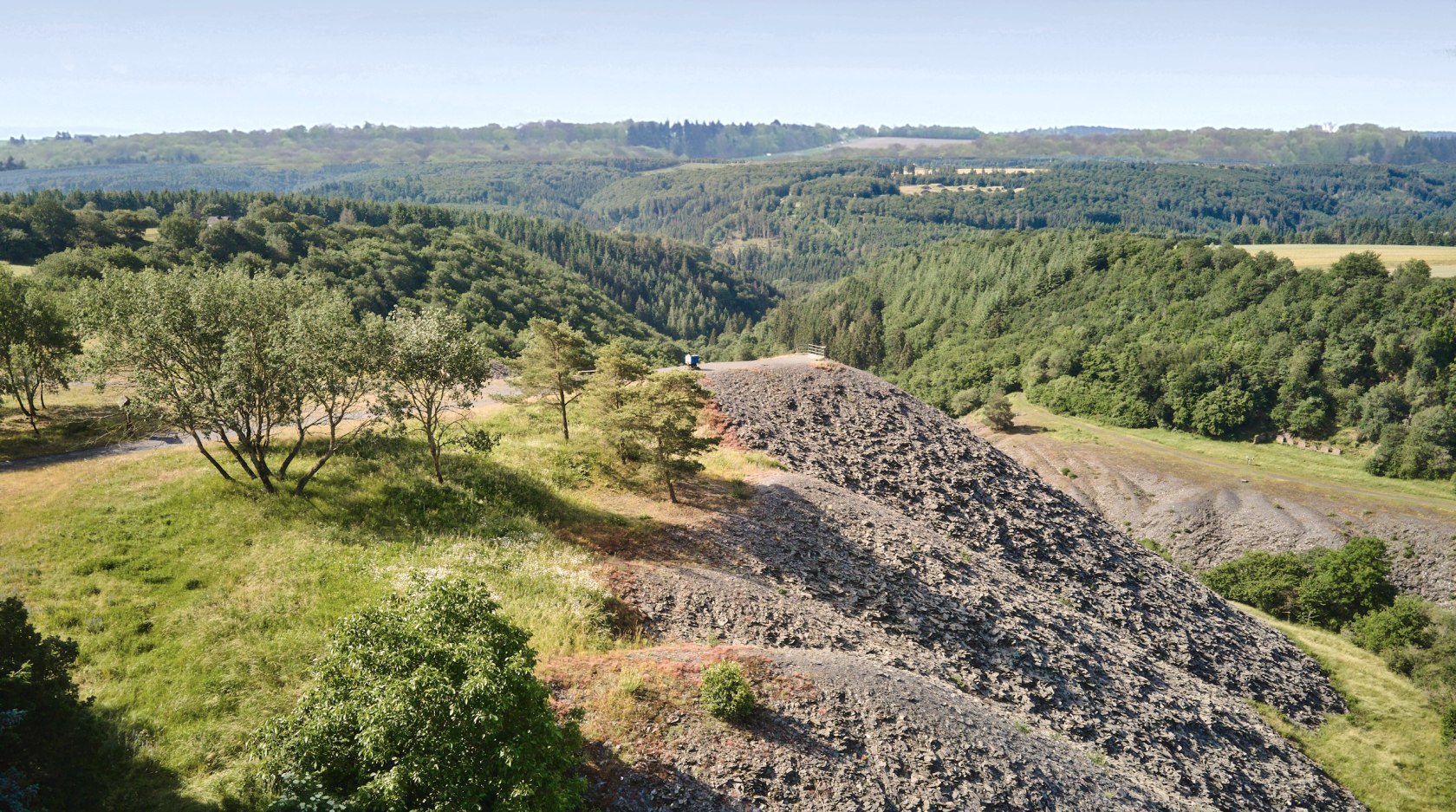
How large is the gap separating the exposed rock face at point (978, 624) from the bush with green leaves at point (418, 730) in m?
8.70

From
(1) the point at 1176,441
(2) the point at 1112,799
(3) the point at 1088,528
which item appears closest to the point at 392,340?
(2) the point at 1112,799

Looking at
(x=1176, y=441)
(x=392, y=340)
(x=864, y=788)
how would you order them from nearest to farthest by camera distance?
(x=864, y=788)
(x=392, y=340)
(x=1176, y=441)

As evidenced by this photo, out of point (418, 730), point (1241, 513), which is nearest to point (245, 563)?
point (418, 730)

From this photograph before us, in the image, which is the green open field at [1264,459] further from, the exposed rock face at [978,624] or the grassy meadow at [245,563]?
the grassy meadow at [245,563]

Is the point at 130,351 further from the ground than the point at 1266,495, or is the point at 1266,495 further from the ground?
the point at 130,351

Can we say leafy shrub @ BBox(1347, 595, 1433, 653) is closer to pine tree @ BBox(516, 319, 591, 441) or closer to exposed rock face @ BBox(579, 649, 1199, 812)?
exposed rock face @ BBox(579, 649, 1199, 812)

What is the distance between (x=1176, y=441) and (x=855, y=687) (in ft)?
398

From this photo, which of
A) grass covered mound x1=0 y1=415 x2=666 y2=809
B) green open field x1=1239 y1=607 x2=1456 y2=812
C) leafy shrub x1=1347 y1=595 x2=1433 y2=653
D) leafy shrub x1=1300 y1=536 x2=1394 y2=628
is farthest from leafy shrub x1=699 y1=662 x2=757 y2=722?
leafy shrub x1=1300 y1=536 x2=1394 y2=628

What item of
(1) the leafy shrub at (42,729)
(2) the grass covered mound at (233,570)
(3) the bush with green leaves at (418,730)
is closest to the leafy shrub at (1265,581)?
(2) the grass covered mound at (233,570)

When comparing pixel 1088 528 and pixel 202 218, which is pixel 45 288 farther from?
pixel 202 218

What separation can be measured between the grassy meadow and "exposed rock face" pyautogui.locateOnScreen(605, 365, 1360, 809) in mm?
5061

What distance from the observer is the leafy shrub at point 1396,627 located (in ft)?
191

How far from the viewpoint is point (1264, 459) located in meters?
107

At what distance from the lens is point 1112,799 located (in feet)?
84.1
